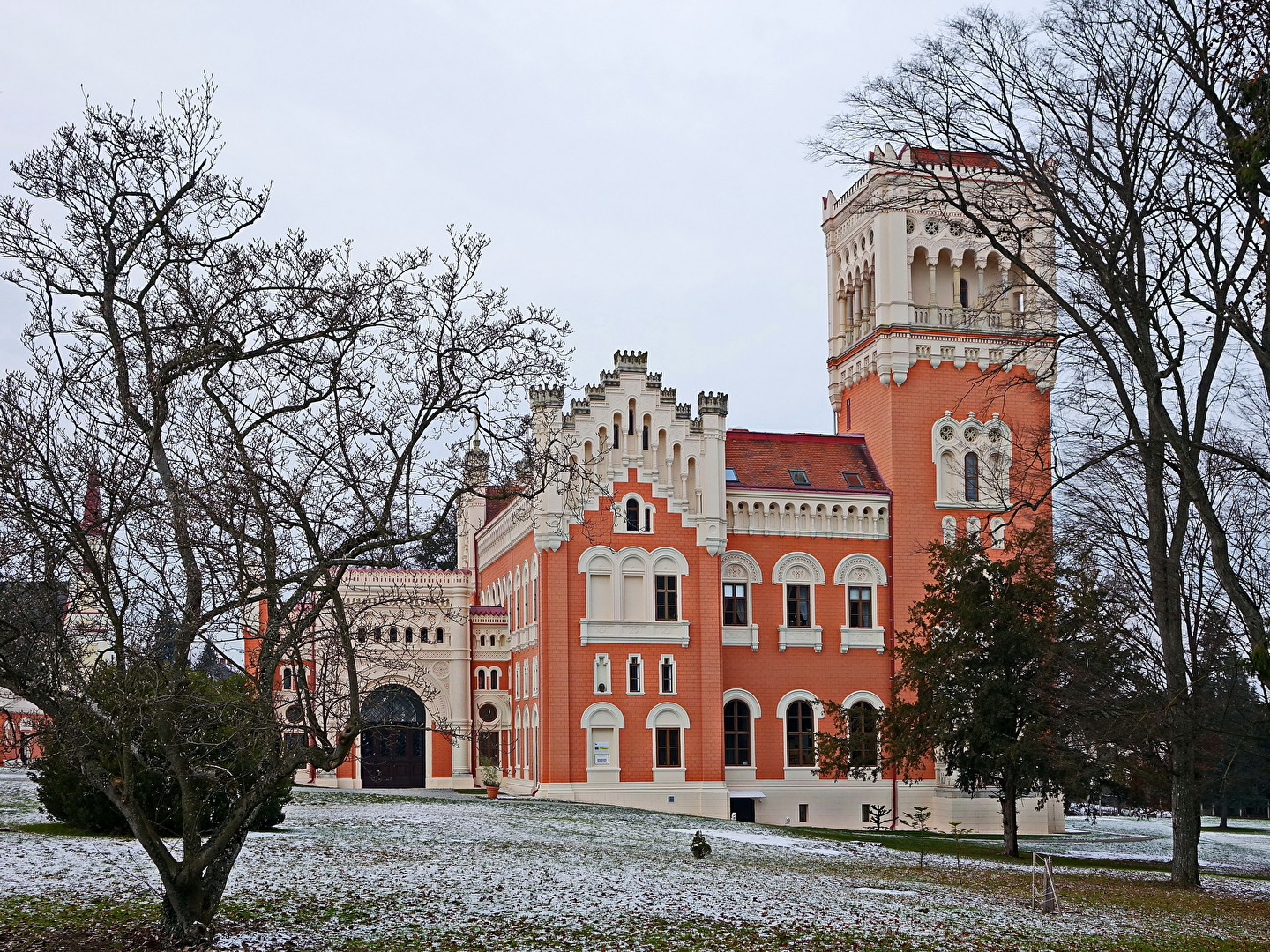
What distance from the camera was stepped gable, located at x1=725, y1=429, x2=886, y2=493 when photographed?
50.2 metres

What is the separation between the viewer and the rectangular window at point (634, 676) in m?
46.4

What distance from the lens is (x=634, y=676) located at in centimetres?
4656

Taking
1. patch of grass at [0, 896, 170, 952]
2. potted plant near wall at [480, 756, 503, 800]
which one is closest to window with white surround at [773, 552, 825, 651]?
potted plant near wall at [480, 756, 503, 800]

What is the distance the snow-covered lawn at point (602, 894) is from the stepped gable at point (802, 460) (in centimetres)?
2099

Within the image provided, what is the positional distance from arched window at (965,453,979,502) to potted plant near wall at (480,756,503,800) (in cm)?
2017

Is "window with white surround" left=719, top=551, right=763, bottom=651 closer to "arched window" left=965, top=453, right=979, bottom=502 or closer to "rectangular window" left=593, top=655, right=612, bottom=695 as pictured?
"rectangular window" left=593, top=655, right=612, bottom=695

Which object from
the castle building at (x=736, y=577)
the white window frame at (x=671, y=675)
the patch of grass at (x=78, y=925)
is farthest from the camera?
the white window frame at (x=671, y=675)

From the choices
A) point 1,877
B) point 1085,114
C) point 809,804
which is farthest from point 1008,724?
point 1,877

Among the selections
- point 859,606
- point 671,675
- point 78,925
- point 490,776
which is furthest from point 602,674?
point 78,925

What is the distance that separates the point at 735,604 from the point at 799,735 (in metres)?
5.31

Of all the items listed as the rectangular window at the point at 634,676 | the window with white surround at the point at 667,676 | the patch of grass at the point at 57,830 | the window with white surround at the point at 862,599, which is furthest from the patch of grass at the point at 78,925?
the window with white surround at the point at 862,599

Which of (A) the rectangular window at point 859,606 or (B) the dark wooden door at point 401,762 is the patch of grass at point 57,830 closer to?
(B) the dark wooden door at point 401,762

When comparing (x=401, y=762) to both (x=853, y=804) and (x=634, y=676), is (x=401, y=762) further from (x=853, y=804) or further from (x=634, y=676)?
(x=853, y=804)

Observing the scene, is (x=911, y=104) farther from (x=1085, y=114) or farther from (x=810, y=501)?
(x=810, y=501)
